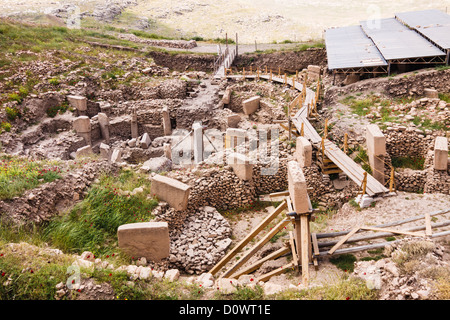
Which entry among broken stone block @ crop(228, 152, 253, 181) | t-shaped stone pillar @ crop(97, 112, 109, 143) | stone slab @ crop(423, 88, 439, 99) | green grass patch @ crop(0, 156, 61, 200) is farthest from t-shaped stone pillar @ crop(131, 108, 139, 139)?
stone slab @ crop(423, 88, 439, 99)

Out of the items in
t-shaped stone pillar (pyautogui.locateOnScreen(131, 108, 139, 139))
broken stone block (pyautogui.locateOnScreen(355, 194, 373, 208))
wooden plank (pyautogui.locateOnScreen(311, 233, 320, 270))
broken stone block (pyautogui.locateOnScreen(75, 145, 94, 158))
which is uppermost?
t-shaped stone pillar (pyautogui.locateOnScreen(131, 108, 139, 139))

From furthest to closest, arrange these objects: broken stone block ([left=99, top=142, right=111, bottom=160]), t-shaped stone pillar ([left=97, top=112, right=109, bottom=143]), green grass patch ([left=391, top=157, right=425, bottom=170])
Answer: t-shaped stone pillar ([left=97, top=112, right=109, bottom=143])
broken stone block ([left=99, top=142, right=111, bottom=160])
green grass patch ([left=391, top=157, right=425, bottom=170])

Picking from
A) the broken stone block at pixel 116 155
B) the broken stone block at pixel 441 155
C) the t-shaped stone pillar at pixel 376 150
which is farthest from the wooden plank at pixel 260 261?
the broken stone block at pixel 116 155

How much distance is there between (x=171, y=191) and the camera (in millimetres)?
10633

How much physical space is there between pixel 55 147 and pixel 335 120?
12818 mm

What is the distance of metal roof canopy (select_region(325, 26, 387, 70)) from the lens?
17516 mm

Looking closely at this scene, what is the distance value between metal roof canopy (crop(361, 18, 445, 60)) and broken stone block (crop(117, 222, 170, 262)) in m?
14.2

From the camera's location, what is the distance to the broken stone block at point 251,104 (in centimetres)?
1880

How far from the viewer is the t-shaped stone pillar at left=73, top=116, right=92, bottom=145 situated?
17.5 m

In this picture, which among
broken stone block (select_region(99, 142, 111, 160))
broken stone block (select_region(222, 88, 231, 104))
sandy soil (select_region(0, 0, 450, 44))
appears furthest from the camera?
sandy soil (select_region(0, 0, 450, 44))

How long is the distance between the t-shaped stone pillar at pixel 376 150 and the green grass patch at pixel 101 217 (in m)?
7.46

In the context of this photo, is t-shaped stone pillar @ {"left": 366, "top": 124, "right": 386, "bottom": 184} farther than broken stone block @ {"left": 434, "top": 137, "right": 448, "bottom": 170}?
Yes

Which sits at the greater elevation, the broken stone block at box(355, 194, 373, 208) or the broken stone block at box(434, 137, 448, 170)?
the broken stone block at box(434, 137, 448, 170)

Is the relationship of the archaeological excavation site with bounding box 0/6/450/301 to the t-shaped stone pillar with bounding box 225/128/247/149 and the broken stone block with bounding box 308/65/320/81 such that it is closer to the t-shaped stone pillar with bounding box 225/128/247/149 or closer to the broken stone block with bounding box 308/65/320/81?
the t-shaped stone pillar with bounding box 225/128/247/149
